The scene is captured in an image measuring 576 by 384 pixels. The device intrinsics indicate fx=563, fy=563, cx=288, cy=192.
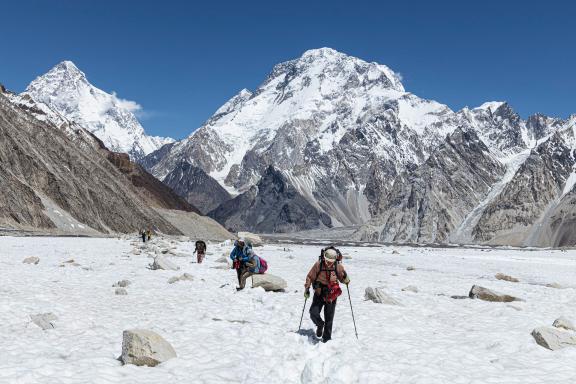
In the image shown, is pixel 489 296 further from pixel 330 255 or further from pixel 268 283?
pixel 330 255

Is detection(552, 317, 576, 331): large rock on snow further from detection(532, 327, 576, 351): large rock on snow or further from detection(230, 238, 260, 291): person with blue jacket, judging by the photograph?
detection(230, 238, 260, 291): person with blue jacket

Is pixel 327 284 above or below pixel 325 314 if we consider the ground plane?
above

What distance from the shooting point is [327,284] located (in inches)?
582

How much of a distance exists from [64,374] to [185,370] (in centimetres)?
241

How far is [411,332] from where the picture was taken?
53.9 ft

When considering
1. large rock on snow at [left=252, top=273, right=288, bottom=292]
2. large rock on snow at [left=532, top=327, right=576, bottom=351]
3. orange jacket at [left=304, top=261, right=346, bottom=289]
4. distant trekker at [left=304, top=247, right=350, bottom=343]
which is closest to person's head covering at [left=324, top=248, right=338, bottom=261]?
distant trekker at [left=304, top=247, right=350, bottom=343]

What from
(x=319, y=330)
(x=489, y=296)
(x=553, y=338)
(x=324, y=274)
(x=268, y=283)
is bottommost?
(x=319, y=330)

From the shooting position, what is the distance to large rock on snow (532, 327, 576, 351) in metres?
14.6

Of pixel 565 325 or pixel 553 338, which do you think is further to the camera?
pixel 565 325

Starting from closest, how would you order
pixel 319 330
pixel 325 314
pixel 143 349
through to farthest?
pixel 143 349 → pixel 325 314 → pixel 319 330

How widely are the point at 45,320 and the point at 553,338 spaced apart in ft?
44.0

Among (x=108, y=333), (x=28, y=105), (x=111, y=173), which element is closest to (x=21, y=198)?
(x=111, y=173)

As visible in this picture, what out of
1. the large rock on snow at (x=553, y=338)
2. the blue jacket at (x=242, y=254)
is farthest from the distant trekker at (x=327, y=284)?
the blue jacket at (x=242, y=254)

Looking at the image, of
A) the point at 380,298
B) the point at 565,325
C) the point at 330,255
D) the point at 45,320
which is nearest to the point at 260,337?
the point at 330,255
